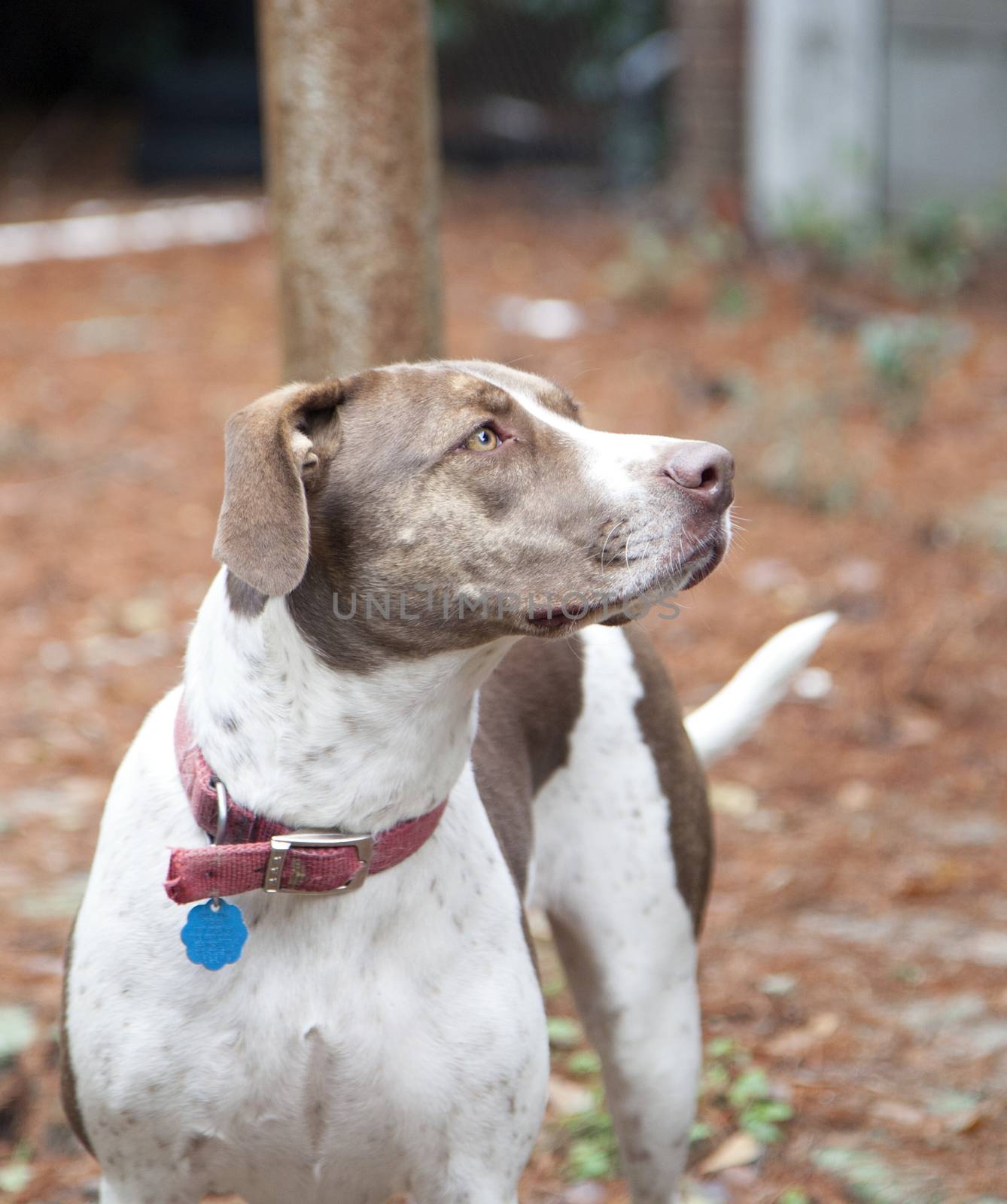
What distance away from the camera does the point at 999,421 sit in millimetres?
7734

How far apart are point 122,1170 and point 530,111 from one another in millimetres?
13871

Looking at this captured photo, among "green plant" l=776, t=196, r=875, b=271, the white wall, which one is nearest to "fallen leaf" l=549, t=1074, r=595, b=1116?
"green plant" l=776, t=196, r=875, b=271

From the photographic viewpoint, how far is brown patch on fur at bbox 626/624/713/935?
10.2 feet

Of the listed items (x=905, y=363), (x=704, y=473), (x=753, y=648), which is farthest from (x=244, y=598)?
(x=905, y=363)

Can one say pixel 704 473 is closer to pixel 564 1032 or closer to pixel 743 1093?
pixel 743 1093

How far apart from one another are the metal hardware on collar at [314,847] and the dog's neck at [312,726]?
34mm

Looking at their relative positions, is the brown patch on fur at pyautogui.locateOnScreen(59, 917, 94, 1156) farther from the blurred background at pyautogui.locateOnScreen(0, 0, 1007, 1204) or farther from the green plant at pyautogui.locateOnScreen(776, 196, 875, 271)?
the green plant at pyautogui.locateOnScreen(776, 196, 875, 271)

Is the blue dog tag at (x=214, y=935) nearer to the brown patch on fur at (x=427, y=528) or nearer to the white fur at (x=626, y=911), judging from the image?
the brown patch on fur at (x=427, y=528)

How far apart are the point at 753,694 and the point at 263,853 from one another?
1.45 metres

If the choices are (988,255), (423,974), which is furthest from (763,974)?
(988,255)

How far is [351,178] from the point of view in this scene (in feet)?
12.4

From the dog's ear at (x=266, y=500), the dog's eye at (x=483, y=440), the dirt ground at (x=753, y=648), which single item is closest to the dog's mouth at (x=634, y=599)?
the dog's eye at (x=483, y=440)

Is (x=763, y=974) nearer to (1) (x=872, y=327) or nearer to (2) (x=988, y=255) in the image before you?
(1) (x=872, y=327)

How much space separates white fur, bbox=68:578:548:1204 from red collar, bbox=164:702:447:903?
3 cm
